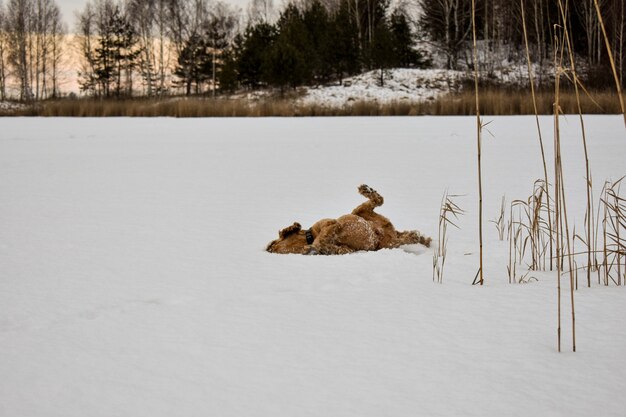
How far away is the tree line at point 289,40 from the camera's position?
72.9 feet

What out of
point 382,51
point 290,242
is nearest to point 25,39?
point 382,51

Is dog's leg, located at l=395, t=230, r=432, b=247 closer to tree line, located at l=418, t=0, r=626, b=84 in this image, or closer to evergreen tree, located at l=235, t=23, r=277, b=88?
tree line, located at l=418, t=0, r=626, b=84

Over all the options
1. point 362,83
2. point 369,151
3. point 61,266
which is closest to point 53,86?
point 362,83

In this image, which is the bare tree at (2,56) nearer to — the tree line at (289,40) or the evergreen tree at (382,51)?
the tree line at (289,40)

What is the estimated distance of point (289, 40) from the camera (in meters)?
24.1

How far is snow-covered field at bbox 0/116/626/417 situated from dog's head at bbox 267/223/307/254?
79 millimetres

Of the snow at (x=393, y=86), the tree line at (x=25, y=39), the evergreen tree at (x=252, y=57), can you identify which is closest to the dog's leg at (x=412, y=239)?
the snow at (x=393, y=86)

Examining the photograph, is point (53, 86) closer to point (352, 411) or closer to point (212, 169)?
point (212, 169)

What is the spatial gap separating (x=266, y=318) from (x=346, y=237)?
857 mm

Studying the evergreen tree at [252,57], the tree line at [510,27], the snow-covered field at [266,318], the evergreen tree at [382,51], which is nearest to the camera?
the snow-covered field at [266,318]

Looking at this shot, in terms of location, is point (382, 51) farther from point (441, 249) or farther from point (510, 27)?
point (441, 249)

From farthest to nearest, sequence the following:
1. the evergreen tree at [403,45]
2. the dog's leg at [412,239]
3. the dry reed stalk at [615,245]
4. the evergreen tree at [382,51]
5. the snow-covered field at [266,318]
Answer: the evergreen tree at [403,45]
the evergreen tree at [382,51]
the dog's leg at [412,239]
the dry reed stalk at [615,245]
the snow-covered field at [266,318]

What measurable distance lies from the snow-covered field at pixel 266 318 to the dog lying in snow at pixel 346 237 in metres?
0.09

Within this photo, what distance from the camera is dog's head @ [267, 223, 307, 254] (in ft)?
8.28
